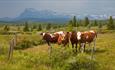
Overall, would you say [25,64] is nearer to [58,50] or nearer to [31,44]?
[58,50]

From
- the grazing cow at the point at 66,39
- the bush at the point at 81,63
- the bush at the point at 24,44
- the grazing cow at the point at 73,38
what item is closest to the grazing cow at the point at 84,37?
the grazing cow at the point at 73,38

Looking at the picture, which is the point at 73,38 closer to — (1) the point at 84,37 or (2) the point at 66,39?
(2) the point at 66,39

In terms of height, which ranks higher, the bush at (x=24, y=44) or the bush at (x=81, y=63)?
the bush at (x=81, y=63)

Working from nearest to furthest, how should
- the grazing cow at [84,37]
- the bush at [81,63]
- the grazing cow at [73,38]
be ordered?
the bush at [81,63], the grazing cow at [73,38], the grazing cow at [84,37]

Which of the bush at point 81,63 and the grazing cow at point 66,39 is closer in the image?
the bush at point 81,63

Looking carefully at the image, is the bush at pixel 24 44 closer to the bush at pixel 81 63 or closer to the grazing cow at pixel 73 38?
the grazing cow at pixel 73 38

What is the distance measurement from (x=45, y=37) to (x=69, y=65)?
1282 centimetres

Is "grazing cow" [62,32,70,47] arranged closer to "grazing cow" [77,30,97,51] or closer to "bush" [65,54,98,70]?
"grazing cow" [77,30,97,51]

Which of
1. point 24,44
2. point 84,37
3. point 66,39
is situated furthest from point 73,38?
point 24,44

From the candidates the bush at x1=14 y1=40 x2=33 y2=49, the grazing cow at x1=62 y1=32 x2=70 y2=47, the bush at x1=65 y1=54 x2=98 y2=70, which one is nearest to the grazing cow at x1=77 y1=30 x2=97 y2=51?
the grazing cow at x1=62 y1=32 x2=70 y2=47

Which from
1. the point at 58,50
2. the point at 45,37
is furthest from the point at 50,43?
the point at 58,50

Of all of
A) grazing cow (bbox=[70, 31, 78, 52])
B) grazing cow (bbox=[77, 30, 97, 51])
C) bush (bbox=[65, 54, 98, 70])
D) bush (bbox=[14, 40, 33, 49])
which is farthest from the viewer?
bush (bbox=[14, 40, 33, 49])

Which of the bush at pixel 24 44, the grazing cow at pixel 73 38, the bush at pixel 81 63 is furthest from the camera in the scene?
the bush at pixel 24 44

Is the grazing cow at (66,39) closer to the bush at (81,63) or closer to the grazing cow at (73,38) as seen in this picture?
the grazing cow at (73,38)
